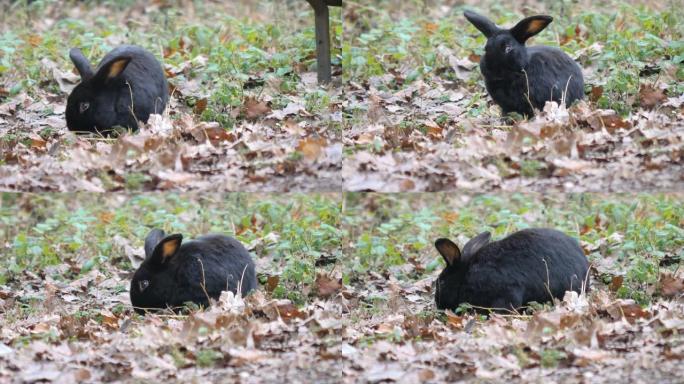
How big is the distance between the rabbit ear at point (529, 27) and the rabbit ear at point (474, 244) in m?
1.32

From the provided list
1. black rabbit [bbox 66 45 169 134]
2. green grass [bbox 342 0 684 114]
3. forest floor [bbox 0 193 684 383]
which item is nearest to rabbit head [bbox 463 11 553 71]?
green grass [bbox 342 0 684 114]

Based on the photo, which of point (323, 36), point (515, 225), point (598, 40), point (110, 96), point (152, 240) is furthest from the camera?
point (515, 225)

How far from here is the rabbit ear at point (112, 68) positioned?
8344 mm

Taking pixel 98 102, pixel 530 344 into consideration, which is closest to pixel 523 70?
pixel 530 344

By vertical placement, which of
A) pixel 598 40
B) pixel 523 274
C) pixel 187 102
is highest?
pixel 598 40

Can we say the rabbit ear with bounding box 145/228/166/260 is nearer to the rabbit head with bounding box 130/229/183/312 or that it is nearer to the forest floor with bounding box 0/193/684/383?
the rabbit head with bounding box 130/229/183/312

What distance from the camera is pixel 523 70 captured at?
8.23m

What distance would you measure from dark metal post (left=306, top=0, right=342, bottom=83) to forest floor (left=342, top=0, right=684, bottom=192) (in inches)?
4.9

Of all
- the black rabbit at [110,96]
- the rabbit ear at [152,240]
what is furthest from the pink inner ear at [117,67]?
the rabbit ear at [152,240]

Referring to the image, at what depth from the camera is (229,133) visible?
8.61 meters

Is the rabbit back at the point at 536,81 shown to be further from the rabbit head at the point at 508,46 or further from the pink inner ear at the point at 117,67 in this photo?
the pink inner ear at the point at 117,67

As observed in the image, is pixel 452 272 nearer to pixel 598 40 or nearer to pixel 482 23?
pixel 482 23

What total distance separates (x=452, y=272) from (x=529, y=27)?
1660mm

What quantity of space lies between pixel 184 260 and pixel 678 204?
3307 millimetres
